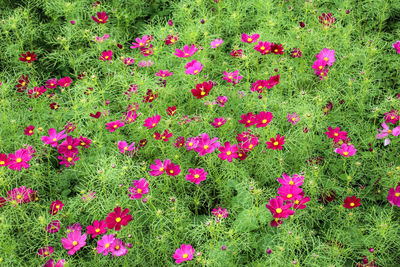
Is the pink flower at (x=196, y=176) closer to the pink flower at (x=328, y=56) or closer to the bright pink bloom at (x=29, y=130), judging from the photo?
the bright pink bloom at (x=29, y=130)

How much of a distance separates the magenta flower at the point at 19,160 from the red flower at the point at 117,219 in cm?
67

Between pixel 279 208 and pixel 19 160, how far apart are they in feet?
4.75

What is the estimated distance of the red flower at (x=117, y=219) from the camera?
178 centimetres

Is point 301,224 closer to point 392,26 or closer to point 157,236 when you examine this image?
point 157,236

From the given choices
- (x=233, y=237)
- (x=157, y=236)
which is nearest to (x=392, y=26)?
(x=233, y=237)

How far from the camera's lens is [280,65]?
2.69 meters

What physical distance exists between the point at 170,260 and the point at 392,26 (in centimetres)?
268

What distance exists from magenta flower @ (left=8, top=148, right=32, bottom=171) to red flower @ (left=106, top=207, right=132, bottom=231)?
2.18 ft

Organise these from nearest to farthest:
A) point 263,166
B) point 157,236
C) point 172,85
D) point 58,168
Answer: point 157,236 < point 263,166 < point 58,168 < point 172,85

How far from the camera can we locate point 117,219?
182 cm

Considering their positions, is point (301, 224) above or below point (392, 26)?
below

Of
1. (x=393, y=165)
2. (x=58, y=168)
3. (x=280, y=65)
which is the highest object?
(x=280, y=65)

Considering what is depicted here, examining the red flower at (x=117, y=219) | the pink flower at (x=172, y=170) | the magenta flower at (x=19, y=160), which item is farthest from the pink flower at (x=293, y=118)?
the magenta flower at (x=19, y=160)

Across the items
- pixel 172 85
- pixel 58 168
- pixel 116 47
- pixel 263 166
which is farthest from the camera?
pixel 116 47
